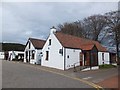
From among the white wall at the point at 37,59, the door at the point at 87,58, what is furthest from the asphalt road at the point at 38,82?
the white wall at the point at 37,59

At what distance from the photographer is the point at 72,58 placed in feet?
112

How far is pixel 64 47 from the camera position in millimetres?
32750

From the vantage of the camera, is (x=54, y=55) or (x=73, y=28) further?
(x=73, y=28)

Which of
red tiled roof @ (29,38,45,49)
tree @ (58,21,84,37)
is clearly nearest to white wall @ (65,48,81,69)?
red tiled roof @ (29,38,45,49)

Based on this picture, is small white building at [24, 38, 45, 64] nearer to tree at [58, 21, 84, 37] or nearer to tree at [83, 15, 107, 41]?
tree at [58, 21, 84, 37]

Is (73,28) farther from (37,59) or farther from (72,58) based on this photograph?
(72,58)

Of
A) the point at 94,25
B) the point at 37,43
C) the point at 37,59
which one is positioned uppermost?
the point at 94,25

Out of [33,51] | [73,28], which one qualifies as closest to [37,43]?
[33,51]

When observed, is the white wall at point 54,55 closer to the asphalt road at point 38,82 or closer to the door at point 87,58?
the door at point 87,58

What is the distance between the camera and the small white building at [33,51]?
4353 cm

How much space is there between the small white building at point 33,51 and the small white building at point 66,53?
626cm

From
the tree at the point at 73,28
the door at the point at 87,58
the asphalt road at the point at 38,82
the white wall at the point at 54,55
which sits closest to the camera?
the asphalt road at the point at 38,82

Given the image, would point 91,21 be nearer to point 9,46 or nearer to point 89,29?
point 89,29

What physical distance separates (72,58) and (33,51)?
12.7m
